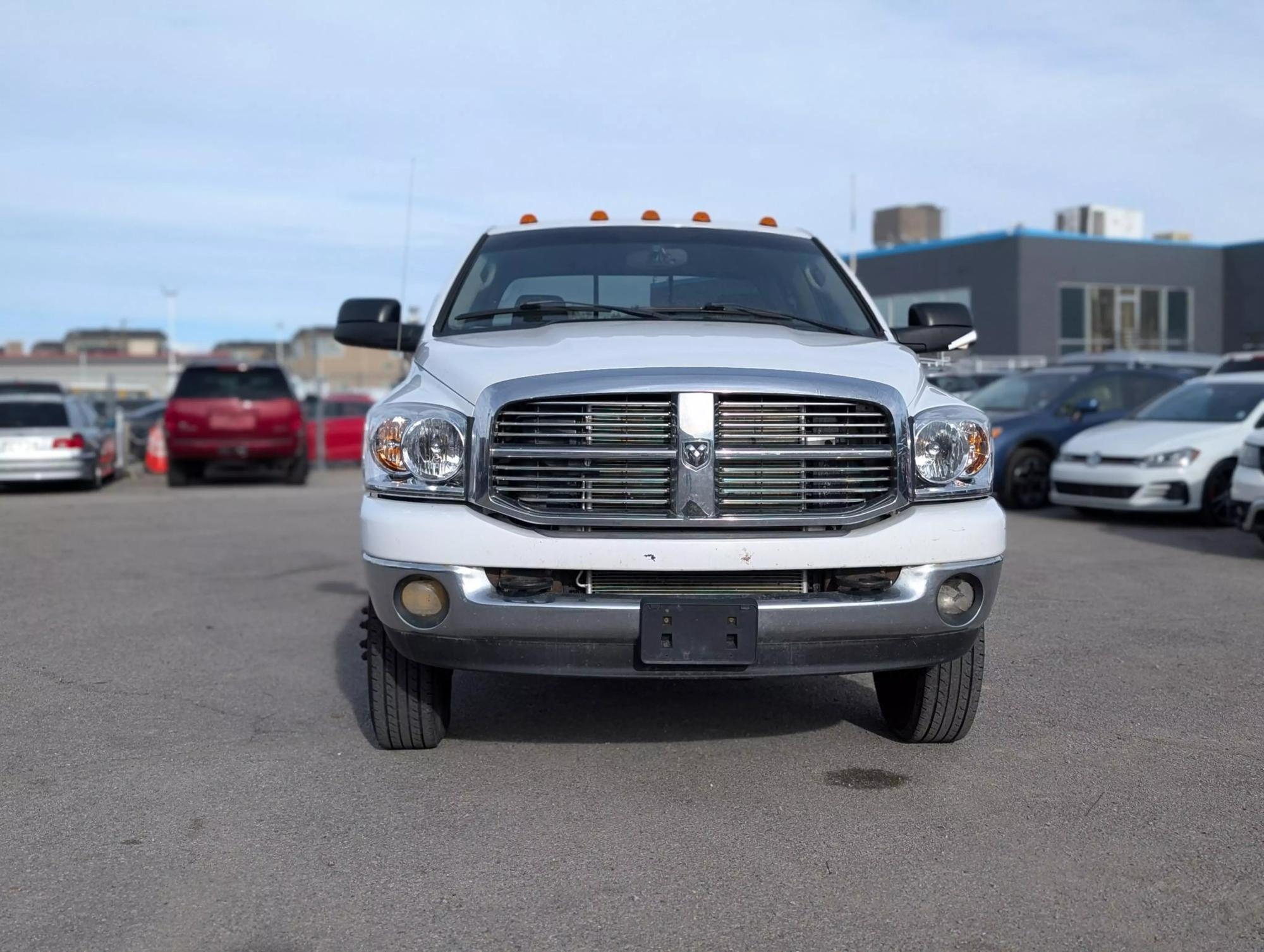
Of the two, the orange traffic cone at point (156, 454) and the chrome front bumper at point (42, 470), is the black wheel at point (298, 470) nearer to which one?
the chrome front bumper at point (42, 470)

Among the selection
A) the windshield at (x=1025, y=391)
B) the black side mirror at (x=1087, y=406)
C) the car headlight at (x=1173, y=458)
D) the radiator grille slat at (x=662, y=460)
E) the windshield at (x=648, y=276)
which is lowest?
the car headlight at (x=1173, y=458)

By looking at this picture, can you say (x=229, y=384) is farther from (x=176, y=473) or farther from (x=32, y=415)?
(x=32, y=415)

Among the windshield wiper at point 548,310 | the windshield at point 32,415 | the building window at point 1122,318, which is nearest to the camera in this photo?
the windshield wiper at point 548,310

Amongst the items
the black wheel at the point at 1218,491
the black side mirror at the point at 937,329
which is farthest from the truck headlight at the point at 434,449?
the black wheel at the point at 1218,491

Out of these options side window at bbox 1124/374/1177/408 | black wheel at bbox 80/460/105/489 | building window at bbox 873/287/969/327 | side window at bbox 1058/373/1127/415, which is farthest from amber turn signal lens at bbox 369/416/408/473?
building window at bbox 873/287/969/327

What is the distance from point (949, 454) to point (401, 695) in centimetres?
202

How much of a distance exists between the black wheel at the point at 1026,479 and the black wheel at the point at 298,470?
32.2 ft

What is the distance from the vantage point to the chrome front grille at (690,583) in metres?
4.10

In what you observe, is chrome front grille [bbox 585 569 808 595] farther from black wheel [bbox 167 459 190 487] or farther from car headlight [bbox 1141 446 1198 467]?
black wheel [bbox 167 459 190 487]

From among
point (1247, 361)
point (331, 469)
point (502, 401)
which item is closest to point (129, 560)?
point (502, 401)

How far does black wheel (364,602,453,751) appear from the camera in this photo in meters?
4.55

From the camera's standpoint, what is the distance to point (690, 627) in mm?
4000

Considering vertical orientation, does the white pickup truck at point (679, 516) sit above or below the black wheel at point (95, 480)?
above

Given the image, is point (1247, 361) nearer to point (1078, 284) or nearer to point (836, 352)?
point (836, 352)
